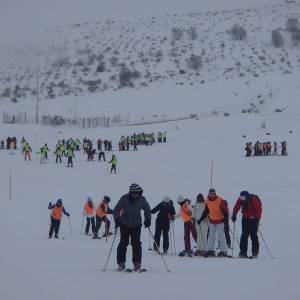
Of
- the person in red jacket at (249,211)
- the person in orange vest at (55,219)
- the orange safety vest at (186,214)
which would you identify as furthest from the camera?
the person in orange vest at (55,219)

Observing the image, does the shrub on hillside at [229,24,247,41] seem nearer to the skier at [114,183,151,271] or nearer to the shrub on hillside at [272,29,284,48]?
the shrub on hillside at [272,29,284,48]

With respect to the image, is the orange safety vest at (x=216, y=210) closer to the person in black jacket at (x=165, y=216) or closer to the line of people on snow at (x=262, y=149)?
the person in black jacket at (x=165, y=216)

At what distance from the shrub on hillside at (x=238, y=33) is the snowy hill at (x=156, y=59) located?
0.34 metres

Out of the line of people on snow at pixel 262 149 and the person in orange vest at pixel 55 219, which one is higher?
the line of people on snow at pixel 262 149

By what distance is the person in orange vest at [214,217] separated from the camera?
11.5 meters

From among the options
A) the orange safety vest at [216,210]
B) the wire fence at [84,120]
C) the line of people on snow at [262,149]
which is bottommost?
the orange safety vest at [216,210]

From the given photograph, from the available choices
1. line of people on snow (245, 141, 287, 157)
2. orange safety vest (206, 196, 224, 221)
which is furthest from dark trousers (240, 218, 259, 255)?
line of people on snow (245, 141, 287, 157)

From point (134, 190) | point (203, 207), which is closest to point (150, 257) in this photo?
point (203, 207)

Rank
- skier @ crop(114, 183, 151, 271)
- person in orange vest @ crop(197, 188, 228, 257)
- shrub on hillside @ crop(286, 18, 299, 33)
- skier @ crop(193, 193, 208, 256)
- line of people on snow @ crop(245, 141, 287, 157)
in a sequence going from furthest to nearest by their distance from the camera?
shrub on hillside @ crop(286, 18, 299, 33) → line of people on snow @ crop(245, 141, 287, 157) → skier @ crop(193, 193, 208, 256) → person in orange vest @ crop(197, 188, 228, 257) → skier @ crop(114, 183, 151, 271)

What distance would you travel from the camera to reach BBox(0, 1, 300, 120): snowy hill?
75.5 m

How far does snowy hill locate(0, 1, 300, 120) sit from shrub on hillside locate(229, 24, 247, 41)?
0.34m

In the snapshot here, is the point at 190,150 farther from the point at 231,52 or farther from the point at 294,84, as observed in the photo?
the point at 231,52

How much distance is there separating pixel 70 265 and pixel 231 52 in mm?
80738

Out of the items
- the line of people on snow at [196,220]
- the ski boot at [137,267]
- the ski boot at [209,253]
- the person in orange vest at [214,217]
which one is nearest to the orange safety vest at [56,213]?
the line of people on snow at [196,220]
